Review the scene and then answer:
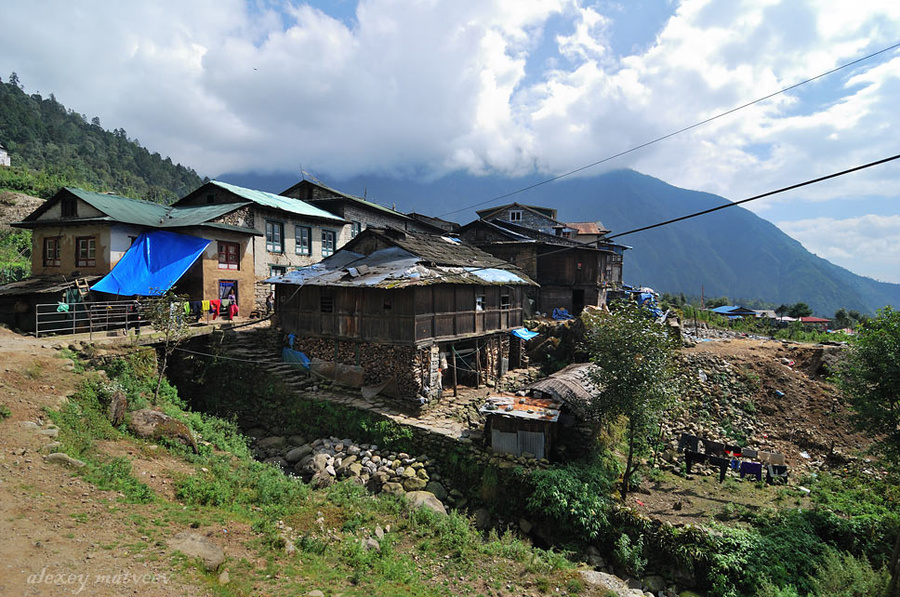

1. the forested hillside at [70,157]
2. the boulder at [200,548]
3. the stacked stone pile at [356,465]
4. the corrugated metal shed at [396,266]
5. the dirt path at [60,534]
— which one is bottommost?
the stacked stone pile at [356,465]

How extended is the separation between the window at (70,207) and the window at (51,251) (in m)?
1.55

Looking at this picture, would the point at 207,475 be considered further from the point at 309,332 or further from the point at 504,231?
the point at 504,231

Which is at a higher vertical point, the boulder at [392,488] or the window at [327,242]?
the window at [327,242]

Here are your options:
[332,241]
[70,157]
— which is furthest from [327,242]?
[70,157]

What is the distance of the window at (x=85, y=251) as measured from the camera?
21891 millimetres

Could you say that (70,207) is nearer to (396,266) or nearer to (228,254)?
(228,254)

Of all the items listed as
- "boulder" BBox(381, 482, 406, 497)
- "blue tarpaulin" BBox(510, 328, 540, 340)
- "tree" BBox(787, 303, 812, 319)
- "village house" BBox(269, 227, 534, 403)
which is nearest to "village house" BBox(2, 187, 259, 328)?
"village house" BBox(269, 227, 534, 403)

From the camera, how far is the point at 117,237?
21.8m

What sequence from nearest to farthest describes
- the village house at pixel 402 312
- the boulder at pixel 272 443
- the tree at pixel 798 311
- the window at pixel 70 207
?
the boulder at pixel 272 443 → the village house at pixel 402 312 → the window at pixel 70 207 → the tree at pixel 798 311

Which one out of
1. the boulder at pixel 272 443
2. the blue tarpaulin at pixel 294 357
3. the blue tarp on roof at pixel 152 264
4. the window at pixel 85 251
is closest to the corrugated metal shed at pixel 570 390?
the boulder at pixel 272 443

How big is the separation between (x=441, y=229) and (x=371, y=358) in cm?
3228

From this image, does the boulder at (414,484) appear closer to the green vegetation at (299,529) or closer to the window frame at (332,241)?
the green vegetation at (299,529)

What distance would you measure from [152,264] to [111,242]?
246cm

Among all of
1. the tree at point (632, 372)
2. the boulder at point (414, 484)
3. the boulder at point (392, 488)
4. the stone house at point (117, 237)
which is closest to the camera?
the boulder at point (392, 488)
